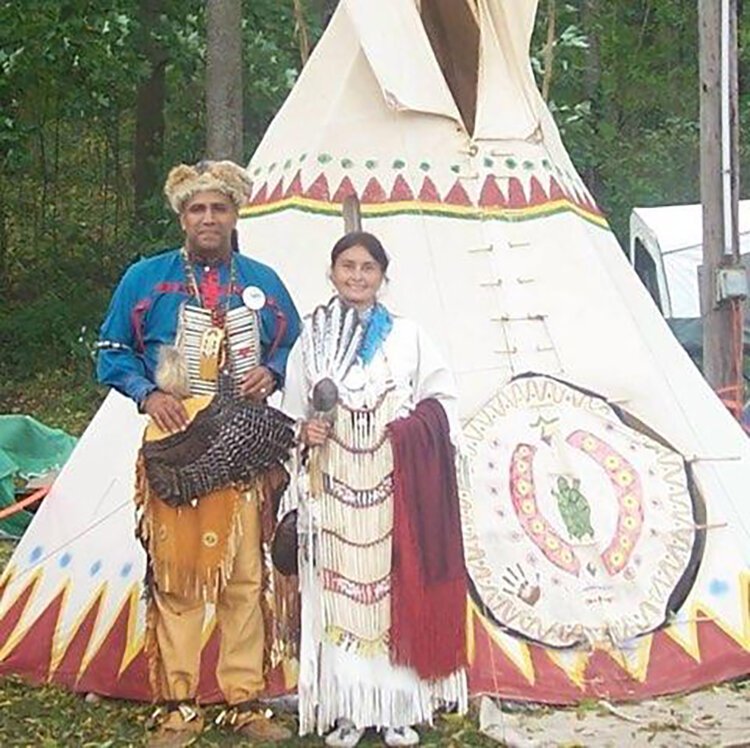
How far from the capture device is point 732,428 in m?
5.18

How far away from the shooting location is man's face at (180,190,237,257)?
13.3 ft

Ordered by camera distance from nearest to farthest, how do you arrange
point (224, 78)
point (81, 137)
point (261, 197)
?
point (261, 197)
point (224, 78)
point (81, 137)

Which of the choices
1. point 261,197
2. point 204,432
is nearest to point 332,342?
point 204,432

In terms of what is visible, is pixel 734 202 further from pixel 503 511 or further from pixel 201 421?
pixel 201 421

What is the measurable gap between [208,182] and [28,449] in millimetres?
4403

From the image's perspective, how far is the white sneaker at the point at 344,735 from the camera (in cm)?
403

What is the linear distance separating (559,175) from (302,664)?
2.09 metres

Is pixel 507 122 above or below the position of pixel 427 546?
above

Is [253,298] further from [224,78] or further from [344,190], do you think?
[224,78]

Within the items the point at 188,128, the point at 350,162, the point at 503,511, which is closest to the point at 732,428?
the point at 503,511

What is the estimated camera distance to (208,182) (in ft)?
13.2

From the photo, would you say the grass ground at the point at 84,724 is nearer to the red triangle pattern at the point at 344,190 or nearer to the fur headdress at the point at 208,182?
the fur headdress at the point at 208,182

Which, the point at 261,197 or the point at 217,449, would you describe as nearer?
the point at 217,449

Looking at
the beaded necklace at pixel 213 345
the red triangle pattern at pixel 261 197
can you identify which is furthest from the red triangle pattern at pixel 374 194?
the beaded necklace at pixel 213 345
